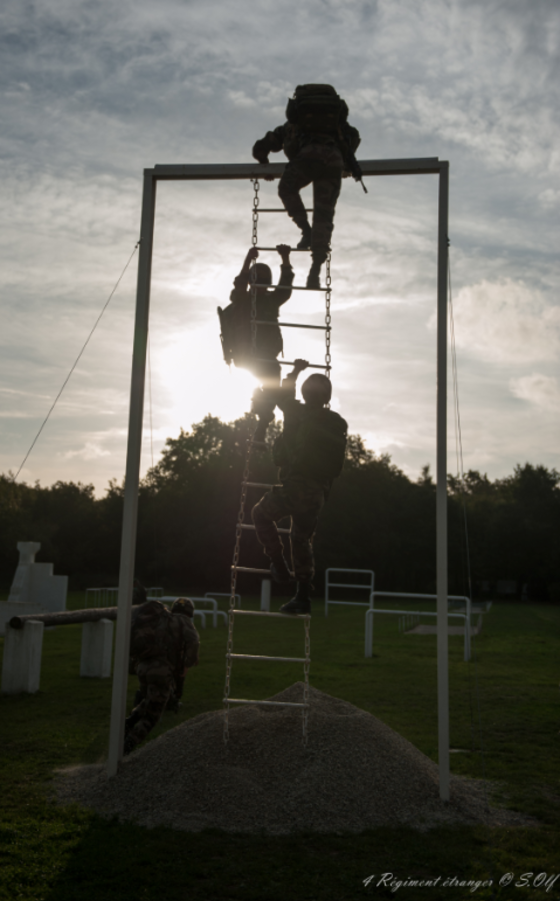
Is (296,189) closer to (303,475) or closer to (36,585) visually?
(303,475)

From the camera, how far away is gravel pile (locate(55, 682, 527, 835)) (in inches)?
205

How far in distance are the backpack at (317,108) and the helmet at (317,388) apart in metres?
2.03

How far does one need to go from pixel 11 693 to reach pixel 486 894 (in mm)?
7733

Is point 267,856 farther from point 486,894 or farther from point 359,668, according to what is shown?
point 359,668

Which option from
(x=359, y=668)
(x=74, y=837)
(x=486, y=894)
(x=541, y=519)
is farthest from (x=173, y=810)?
(x=541, y=519)

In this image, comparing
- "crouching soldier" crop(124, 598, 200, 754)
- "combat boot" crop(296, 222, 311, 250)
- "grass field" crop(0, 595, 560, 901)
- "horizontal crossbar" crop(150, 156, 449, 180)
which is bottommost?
"grass field" crop(0, 595, 560, 901)

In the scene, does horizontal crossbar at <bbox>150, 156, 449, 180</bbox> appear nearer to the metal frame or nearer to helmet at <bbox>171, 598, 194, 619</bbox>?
the metal frame

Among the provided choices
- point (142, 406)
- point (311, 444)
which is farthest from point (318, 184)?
point (142, 406)

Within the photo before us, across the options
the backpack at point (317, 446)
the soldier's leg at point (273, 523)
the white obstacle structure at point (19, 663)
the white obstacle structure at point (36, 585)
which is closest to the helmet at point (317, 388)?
Result: the backpack at point (317, 446)

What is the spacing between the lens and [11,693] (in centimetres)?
1012

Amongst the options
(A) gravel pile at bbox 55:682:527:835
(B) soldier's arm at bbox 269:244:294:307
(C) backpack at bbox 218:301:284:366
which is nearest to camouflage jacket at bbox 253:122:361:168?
(B) soldier's arm at bbox 269:244:294:307

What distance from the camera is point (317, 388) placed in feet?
19.6

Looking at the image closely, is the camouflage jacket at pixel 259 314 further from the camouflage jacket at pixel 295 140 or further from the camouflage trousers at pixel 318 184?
Result: the camouflage jacket at pixel 295 140

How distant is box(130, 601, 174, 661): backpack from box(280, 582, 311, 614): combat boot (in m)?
2.08
